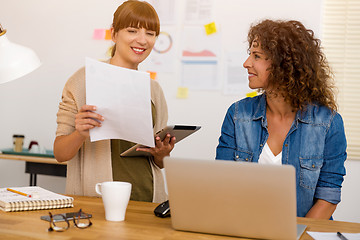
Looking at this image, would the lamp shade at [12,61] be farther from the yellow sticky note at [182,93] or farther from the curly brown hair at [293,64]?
the yellow sticky note at [182,93]

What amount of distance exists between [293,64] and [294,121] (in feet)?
0.74

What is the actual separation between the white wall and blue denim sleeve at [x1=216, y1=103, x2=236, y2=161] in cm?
152

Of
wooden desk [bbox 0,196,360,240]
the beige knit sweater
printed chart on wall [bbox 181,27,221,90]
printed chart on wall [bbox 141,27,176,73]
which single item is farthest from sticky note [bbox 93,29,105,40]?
wooden desk [bbox 0,196,360,240]

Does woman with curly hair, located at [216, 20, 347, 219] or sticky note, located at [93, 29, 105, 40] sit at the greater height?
sticky note, located at [93, 29, 105, 40]

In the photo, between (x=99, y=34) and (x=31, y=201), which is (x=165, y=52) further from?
(x=31, y=201)

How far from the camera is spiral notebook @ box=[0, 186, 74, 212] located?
1332 mm

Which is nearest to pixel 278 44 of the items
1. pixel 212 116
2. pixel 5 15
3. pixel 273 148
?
pixel 273 148

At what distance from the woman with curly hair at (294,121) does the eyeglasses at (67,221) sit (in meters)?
0.77

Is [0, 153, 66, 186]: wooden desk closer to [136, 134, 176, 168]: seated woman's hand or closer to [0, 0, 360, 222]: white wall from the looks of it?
[0, 0, 360, 222]: white wall

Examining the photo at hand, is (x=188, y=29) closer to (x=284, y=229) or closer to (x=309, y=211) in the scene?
(x=309, y=211)

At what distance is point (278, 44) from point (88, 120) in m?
0.81

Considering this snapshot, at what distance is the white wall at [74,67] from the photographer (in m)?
3.30

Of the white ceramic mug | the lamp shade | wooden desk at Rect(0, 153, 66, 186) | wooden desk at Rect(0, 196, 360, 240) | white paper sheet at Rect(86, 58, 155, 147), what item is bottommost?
wooden desk at Rect(0, 153, 66, 186)

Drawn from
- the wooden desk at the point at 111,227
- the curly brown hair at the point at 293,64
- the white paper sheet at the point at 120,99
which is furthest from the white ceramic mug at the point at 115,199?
the curly brown hair at the point at 293,64
